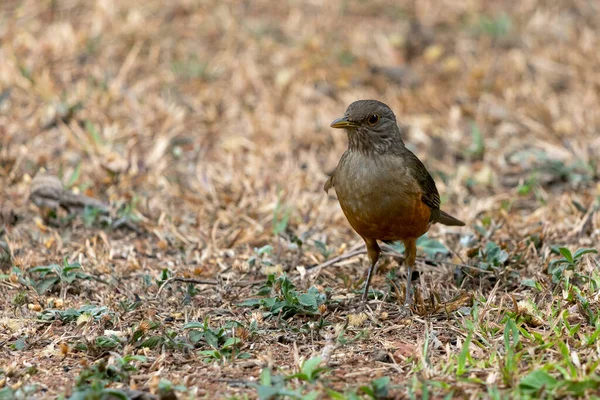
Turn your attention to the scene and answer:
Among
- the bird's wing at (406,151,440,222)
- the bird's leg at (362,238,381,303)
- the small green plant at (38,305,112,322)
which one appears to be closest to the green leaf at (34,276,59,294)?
the small green plant at (38,305,112,322)

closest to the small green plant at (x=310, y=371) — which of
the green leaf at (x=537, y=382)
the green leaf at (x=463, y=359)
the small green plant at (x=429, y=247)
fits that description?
the green leaf at (x=463, y=359)

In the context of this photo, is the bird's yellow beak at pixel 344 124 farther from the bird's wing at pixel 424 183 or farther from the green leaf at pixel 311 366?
the green leaf at pixel 311 366

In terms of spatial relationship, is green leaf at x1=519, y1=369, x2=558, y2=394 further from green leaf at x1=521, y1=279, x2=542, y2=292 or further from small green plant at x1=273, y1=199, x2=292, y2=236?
small green plant at x1=273, y1=199, x2=292, y2=236

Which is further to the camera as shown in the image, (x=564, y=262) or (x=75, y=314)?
(x=564, y=262)

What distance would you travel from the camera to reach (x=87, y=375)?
4.12 m

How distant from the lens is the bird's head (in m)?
5.47

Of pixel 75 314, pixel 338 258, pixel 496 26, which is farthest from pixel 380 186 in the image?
pixel 496 26

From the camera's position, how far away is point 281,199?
7176 mm

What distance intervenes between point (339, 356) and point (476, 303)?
103 cm

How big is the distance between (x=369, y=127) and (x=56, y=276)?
7.32 ft

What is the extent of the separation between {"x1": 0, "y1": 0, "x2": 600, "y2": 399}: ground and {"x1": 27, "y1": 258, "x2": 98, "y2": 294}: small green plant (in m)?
0.02

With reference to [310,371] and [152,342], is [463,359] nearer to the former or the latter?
[310,371]

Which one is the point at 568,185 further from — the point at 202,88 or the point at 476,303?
the point at 202,88

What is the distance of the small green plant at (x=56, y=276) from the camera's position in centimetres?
543
